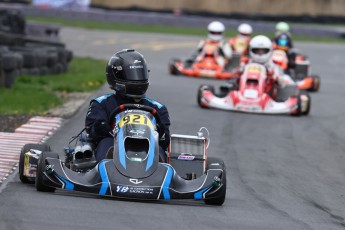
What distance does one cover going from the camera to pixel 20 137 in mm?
10602

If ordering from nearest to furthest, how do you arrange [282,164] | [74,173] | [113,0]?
[74,173] → [282,164] → [113,0]

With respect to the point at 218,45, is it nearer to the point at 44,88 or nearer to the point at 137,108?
the point at 44,88

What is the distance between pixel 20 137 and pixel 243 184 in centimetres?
278

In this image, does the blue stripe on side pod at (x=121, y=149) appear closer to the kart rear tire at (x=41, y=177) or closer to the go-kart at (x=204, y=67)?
the kart rear tire at (x=41, y=177)

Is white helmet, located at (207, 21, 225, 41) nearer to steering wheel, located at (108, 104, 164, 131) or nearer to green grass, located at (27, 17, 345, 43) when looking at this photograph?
steering wheel, located at (108, 104, 164, 131)

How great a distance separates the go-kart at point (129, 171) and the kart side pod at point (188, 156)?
247 mm

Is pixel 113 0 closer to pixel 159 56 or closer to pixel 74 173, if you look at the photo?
pixel 159 56

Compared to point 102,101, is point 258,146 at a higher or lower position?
lower

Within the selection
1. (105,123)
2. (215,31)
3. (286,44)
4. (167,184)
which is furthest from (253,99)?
(167,184)

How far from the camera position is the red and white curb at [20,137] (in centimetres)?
894

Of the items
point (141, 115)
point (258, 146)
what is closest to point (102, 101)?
point (141, 115)

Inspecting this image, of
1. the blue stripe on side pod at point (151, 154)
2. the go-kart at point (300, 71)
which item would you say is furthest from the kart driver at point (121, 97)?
the go-kart at point (300, 71)

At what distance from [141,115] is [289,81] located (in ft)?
30.5

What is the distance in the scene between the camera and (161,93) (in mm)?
16562
